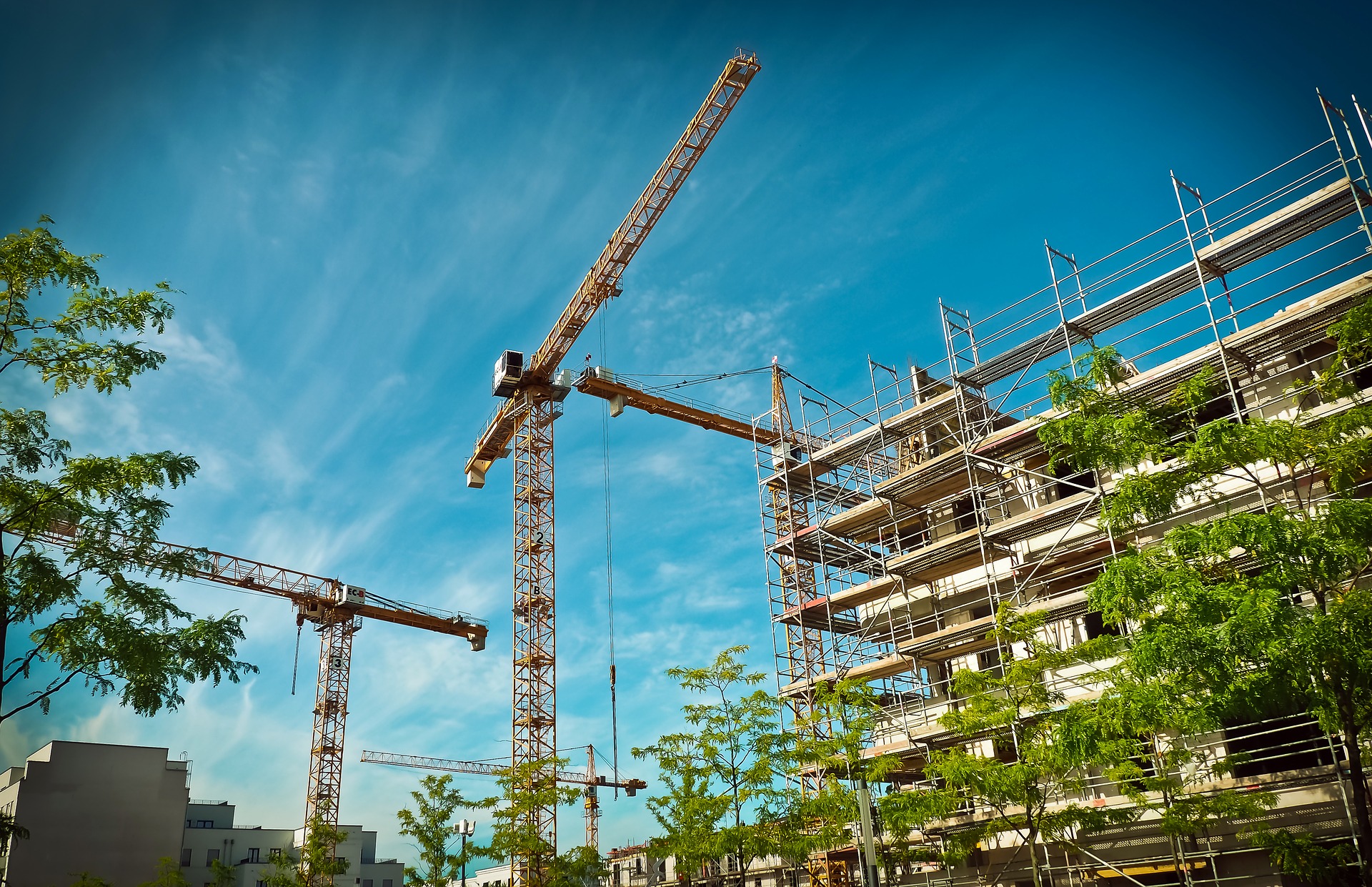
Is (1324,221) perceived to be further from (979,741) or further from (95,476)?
(95,476)

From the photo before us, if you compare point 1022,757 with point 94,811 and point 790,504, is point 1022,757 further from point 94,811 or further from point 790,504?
point 94,811

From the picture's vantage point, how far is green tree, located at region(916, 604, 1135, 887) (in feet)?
74.4

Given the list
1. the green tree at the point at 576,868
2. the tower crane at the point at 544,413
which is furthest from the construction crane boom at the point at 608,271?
the green tree at the point at 576,868

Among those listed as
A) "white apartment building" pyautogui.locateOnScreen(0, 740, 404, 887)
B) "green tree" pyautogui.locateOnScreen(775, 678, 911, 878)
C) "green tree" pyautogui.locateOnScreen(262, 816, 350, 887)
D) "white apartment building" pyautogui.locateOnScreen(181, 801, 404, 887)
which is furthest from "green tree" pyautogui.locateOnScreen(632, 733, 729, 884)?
"white apartment building" pyautogui.locateOnScreen(181, 801, 404, 887)

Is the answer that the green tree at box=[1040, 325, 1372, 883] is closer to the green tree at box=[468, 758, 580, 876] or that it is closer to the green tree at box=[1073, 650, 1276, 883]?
the green tree at box=[1073, 650, 1276, 883]

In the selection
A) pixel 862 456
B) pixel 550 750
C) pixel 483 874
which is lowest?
pixel 483 874

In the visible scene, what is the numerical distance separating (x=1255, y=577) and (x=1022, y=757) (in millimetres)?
6853

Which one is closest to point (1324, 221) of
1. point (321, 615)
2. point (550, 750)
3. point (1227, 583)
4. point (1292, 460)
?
point (1292, 460)

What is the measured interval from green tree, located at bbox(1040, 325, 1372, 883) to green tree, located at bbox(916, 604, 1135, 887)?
2.56 metres

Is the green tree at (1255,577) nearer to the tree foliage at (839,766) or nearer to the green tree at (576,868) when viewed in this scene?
the tree foliage at (839,766)

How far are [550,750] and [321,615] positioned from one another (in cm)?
2689

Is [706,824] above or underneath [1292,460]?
underneath

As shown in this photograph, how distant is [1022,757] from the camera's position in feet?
78.5

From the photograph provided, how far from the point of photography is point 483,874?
108562 mm
